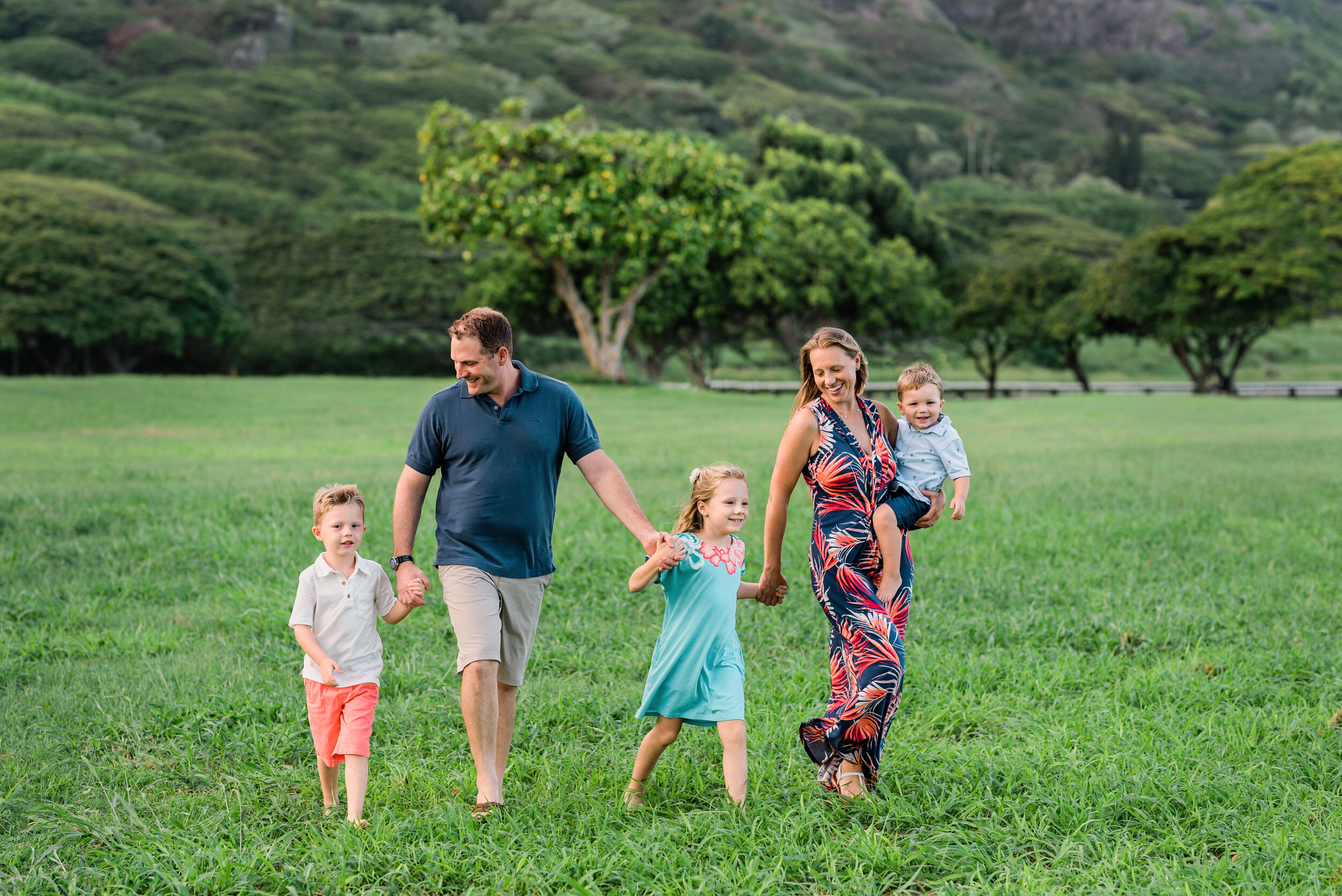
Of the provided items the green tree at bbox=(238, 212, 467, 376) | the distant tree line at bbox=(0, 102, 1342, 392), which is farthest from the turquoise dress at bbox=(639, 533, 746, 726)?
the green tree at bbox=(238, 212, 467, 376)

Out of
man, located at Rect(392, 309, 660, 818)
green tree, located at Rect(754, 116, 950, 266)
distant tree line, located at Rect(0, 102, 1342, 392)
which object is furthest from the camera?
green tree, located at Rect(754, 116, 950, 266)

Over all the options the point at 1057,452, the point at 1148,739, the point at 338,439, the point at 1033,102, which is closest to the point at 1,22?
the point at 338,439

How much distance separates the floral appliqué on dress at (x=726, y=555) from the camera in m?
3.63

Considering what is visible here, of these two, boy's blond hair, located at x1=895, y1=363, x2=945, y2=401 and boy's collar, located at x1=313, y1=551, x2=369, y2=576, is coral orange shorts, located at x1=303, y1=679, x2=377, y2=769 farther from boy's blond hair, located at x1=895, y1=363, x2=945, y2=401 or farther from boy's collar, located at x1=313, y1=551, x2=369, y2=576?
boy's blond hair, located at x1=895, y1=363, x2=945, y2=401

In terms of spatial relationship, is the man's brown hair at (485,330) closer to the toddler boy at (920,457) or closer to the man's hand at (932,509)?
the toddler boy at (920,457)

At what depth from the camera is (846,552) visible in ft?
12.6

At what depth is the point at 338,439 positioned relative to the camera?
1697cm

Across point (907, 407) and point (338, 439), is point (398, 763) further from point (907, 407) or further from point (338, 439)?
point (338, 439)

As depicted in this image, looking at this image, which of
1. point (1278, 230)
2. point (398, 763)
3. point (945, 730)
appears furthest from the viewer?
point (1278, 230)

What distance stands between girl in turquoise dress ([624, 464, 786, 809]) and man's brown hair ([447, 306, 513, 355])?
0.87m

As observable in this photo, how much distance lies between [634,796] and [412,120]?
104m

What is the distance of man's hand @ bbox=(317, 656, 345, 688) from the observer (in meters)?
3.57

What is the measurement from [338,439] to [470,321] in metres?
14.1

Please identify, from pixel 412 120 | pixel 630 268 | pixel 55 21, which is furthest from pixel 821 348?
pixel 55 21
